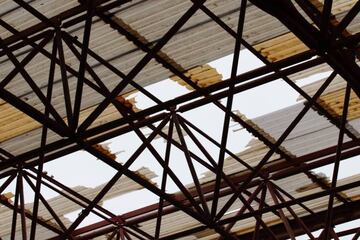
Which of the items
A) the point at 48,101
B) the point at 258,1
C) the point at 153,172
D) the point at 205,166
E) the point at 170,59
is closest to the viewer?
the point at 258,1

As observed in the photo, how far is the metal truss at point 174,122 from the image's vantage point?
1562cm

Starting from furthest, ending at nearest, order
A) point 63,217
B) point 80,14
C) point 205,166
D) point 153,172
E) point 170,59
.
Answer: point 63,217
point 153,172
point 205,166
point 170,59
point 80,14

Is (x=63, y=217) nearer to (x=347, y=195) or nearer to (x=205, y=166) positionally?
(x=205, y=166)

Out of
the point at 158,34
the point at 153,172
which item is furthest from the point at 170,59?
the point at 153,172

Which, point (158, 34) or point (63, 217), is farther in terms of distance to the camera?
point (63, 217)

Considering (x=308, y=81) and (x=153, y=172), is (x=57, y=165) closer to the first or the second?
(x=153, y=172)

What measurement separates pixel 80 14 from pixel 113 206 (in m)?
7.34

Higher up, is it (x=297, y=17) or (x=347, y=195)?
(x=347, y=195)

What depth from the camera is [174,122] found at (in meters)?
19.8

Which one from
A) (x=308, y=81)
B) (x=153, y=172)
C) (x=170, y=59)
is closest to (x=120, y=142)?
(x=153, y=172)

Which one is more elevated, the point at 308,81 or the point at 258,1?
the point at 308,81

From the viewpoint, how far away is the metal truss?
1562 cm

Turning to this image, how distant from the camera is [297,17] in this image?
14.6 meters

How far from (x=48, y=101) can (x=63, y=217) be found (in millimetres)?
8110
